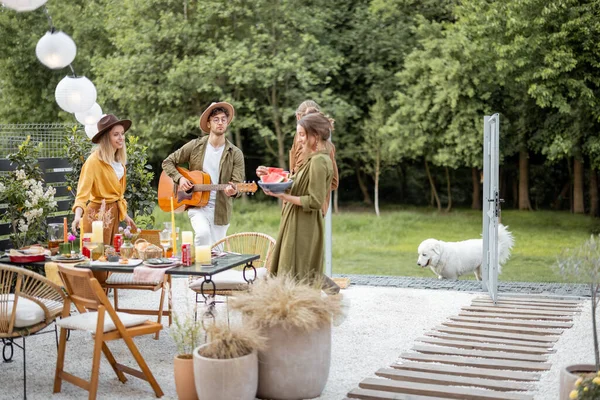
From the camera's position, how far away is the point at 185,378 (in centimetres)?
427

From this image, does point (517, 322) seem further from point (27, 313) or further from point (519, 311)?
point (27, 313)

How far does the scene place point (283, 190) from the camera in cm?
521

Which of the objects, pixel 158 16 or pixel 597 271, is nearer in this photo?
pixel 597 271

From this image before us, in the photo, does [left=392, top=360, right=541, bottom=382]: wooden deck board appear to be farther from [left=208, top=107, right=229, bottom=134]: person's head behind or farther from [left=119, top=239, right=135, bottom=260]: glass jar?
[left=208, top=107, right=229, bottom=134]: person's head behind

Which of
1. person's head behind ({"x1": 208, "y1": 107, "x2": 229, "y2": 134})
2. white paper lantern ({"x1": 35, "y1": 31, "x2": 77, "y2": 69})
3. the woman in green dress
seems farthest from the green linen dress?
white paper lantern ({"x1": 35, "y1": 31, "x2": 77, "y2": 69})

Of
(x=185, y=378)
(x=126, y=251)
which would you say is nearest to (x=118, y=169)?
(x=126, y=251)

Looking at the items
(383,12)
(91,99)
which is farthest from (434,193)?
(91,99)

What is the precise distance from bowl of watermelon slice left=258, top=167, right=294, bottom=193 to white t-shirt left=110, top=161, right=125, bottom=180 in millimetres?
1528

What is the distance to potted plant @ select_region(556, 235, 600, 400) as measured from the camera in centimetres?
384

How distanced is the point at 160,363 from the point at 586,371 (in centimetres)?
281

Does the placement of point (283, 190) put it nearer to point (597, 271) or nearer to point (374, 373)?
point (374, 373)

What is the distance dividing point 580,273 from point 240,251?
3245 mm

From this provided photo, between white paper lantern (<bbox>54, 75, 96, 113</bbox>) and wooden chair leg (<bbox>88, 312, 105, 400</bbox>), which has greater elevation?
white paper lantern (<bbox>54, 75, 96, 113</bbox>)

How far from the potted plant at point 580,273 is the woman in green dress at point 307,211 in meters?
1.72
